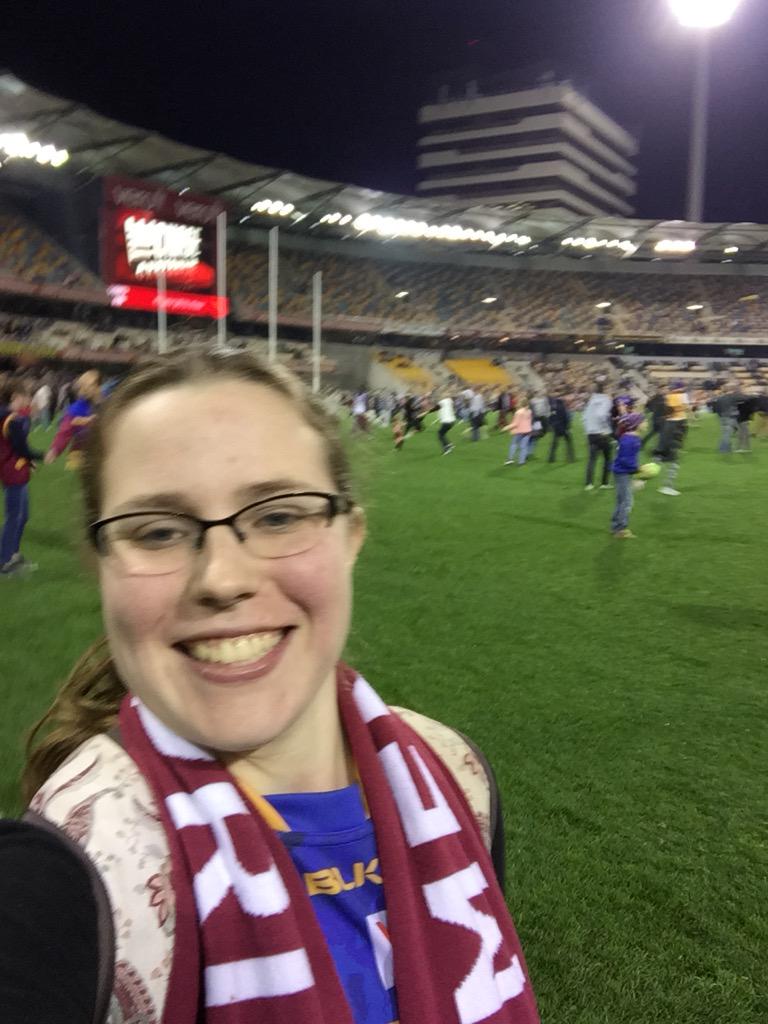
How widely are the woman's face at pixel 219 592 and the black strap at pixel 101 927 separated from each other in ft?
0.66

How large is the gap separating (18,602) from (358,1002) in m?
6.45

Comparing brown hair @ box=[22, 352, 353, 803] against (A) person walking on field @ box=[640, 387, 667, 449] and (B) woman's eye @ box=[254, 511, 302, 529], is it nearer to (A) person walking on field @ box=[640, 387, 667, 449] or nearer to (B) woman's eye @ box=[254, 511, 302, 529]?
(B) woman's eye @ box=[254, 511, 302, 529]

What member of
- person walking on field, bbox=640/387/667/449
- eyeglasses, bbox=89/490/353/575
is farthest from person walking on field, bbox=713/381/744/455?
eyeglasses, bbox=89/490/353/575

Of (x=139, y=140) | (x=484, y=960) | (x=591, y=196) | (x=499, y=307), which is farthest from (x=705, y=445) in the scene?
(x=591, y=196)

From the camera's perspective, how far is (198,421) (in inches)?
46.1

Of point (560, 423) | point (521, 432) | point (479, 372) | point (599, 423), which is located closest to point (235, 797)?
point (599, 423)

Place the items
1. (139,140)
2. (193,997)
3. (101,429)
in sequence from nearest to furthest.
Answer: (193,997) < (101,429) < (139,140)

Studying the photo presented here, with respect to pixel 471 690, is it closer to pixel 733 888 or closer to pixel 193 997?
pixel 733 888

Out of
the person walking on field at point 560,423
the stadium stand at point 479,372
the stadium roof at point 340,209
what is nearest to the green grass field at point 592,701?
the person walking on field at point 560,423

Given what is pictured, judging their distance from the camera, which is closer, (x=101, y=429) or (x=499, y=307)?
(x=101, y=429)

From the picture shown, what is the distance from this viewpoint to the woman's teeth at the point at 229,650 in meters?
1.11

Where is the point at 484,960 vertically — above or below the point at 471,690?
above

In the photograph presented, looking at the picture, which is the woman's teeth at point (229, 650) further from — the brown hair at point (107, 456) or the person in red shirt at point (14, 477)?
the person in red shirt at point (14, 477)

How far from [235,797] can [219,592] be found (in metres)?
0.29
